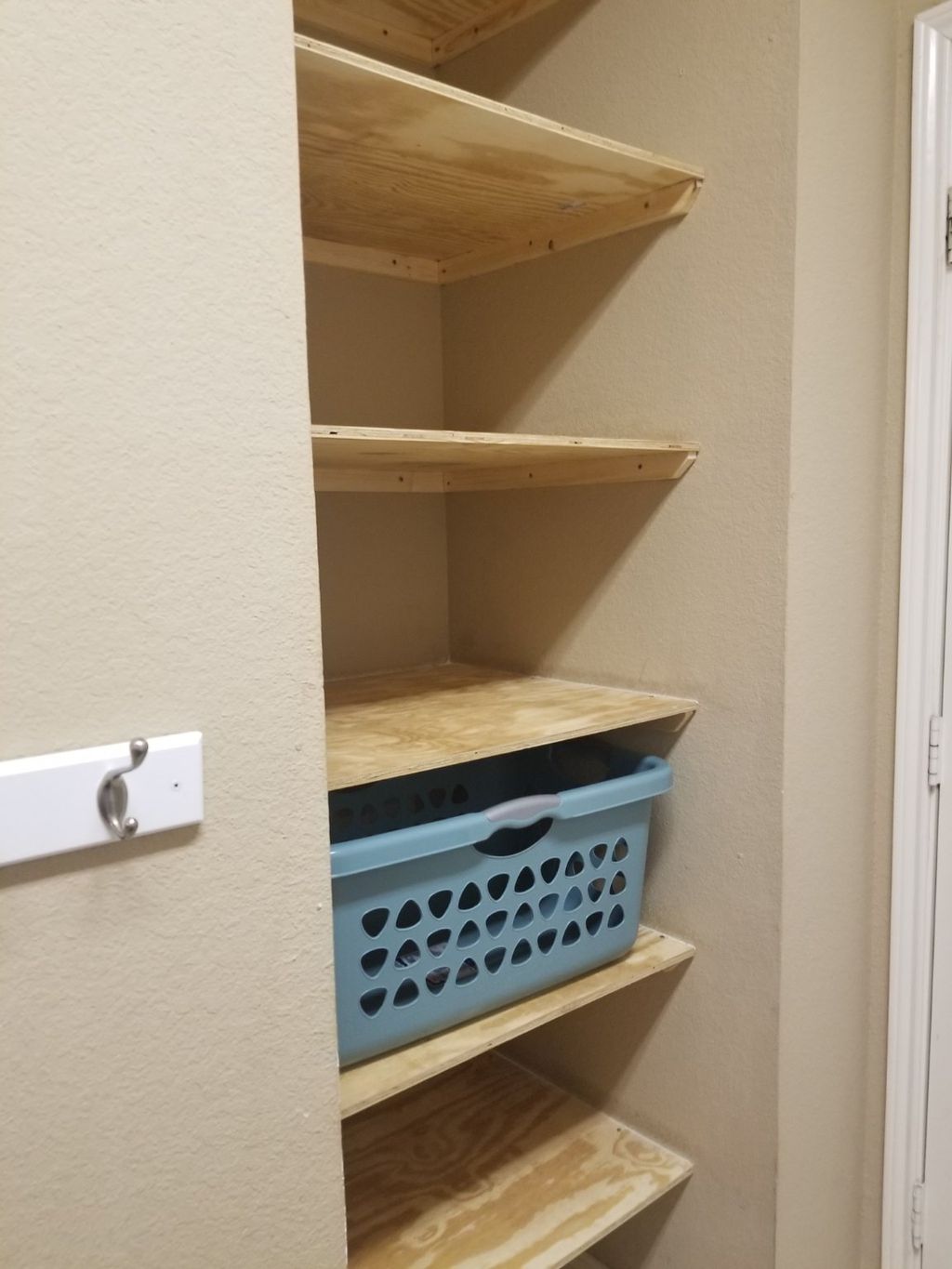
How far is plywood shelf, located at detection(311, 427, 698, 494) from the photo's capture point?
1132 millimetres

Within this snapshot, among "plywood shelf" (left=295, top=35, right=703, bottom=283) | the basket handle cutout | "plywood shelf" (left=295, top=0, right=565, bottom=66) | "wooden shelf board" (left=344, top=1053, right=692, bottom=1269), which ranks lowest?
"wooden shelf board" (left=344, top=1053, right=692, bottom=1269)

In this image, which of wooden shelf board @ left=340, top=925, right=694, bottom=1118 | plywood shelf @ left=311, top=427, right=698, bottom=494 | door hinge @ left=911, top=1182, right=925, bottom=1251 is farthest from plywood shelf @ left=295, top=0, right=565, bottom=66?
door hinge @ left=911, top=1182, right=925, bottom=1251

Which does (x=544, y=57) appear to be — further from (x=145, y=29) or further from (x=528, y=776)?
(x=528, y=776)

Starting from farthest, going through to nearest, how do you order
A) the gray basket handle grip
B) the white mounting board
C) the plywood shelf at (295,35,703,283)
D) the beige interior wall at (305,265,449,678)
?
1. the beige interior wall at (305,265,449,678)
2. the gray basket handle grip
3. the plywood shelf at (295,35,703,283)
4. the white mounting board

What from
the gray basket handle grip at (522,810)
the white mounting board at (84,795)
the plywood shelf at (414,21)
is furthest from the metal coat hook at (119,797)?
the plywood shelf at (414,21)

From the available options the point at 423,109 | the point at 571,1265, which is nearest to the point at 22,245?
the point at 423,109

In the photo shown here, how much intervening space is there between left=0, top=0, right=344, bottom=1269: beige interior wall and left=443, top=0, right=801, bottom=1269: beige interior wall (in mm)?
723

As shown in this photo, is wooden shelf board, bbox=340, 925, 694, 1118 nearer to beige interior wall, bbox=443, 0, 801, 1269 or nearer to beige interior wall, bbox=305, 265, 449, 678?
beige interior wall, bbox=443, 0, 801, 1269

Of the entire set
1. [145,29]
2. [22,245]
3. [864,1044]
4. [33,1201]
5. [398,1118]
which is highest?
[145,29]

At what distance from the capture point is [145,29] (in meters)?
0.79

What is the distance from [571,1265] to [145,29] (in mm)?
1971

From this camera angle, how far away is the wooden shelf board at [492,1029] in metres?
1.14

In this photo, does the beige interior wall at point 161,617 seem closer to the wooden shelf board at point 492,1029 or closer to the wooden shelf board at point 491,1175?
the wooden shelf board at point 492,1029

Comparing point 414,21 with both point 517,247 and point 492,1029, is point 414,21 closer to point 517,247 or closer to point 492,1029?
point 517,247
